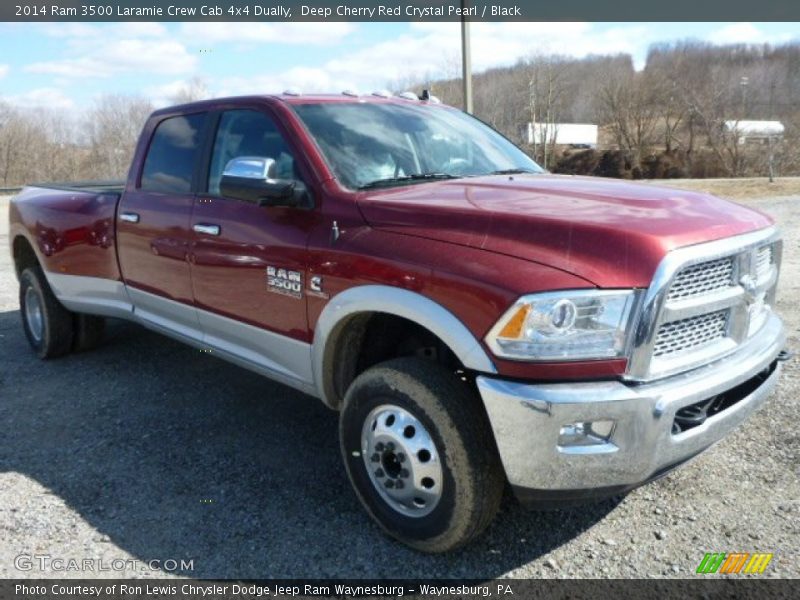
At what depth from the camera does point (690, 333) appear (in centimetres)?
256

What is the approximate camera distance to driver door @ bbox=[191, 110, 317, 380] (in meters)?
3.24

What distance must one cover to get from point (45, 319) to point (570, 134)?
5999 cm

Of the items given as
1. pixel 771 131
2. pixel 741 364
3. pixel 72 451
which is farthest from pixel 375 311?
pixel 771 131

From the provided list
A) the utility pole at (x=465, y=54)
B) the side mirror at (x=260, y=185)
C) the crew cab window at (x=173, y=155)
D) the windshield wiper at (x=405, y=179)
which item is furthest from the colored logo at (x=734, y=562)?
the utility pole at (x=465, y=54)

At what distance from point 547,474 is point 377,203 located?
1342mm

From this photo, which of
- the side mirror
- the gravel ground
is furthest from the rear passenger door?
the side mirror

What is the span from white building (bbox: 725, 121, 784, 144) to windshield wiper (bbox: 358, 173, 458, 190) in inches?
1993

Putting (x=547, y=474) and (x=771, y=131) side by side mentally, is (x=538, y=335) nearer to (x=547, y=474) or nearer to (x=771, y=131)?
(x=547, y=474)

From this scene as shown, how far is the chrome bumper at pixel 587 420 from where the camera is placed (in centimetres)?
227

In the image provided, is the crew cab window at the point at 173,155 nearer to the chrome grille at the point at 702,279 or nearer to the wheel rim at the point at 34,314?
the wheel rim at the point at 34,314

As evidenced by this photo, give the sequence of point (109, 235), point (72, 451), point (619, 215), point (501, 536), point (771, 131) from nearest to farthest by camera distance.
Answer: point (619, 215), point (501, 536), point (72, 451), point (109, 235), point (771, 131)

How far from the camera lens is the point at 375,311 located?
9.32ft

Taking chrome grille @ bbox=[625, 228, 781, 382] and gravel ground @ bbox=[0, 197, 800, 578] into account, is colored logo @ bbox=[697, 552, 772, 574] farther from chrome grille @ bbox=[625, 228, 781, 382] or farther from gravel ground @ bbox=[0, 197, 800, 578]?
chrome grille @ bbox=[625, 228, 781, 382]

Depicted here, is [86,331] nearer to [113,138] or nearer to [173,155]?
[173,155]
